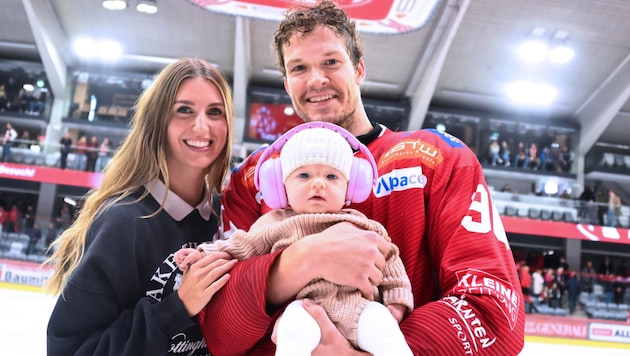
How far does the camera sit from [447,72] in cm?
1659

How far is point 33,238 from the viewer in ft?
30.7

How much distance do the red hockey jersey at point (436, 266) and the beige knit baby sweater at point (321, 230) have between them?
0.08 metres

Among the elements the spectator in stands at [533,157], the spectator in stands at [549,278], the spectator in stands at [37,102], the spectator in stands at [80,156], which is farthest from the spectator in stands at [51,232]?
the spectator in stands at [533,157]

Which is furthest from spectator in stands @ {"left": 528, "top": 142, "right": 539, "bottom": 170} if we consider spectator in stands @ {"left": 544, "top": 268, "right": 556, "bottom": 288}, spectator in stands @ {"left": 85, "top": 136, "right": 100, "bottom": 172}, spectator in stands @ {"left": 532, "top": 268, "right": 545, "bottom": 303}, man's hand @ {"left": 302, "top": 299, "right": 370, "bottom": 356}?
man's hand @ {"left": 302, "top": 299, "right": 370, "bottom": 356}

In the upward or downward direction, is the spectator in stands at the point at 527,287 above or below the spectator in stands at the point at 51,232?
below

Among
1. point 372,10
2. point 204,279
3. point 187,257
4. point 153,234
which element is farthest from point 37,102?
point 204,279

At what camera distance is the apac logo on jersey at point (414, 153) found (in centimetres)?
158

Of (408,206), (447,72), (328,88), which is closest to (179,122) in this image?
(328,88)

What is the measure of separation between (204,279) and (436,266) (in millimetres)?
692

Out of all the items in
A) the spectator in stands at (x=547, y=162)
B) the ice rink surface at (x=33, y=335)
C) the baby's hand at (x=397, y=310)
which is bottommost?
the ice rink surface at (x=33, y=335)

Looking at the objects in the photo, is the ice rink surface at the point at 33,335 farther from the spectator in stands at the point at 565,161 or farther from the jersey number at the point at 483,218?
the spectator in stands at the point at 565,161

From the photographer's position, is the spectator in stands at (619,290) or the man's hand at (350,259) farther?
the spectator in stands at (619,290)

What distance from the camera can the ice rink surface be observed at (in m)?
4.68

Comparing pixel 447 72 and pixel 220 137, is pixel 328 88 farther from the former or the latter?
pixel 447 72
